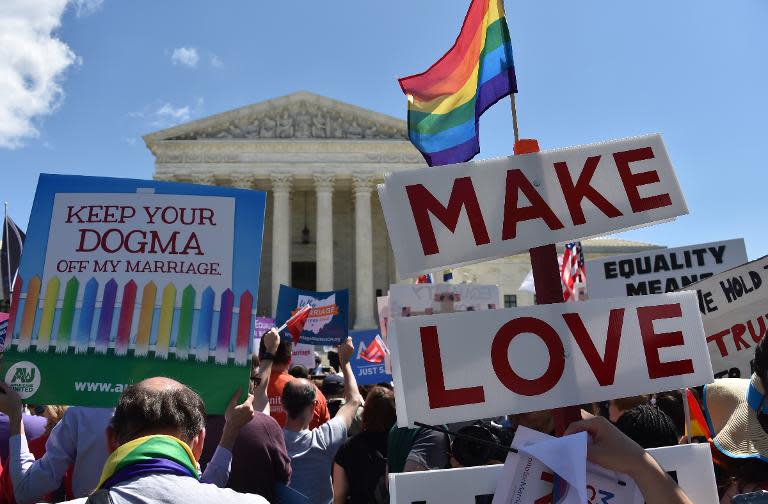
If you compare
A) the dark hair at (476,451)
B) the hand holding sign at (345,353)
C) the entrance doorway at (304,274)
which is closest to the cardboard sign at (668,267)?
the hand holding sign at (345,353)

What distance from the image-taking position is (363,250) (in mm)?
35625

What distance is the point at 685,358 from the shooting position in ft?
6.97

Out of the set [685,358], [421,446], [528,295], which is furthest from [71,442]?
[528,295]

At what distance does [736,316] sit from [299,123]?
34.9 meters

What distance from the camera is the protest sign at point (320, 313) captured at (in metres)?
11.6

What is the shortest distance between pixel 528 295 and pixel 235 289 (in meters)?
39.0

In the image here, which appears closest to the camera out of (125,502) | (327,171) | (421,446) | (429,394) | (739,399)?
(125,502)

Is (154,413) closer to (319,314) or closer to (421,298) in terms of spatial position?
(421,298)

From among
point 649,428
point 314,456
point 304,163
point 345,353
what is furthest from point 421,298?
point 304,163

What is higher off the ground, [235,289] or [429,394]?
[235,289]

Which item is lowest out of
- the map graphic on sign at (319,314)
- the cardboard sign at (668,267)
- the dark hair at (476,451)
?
the dark hair at (476,451)

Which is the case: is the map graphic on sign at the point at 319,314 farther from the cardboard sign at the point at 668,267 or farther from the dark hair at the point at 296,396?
the dark hair at the point at 296,396

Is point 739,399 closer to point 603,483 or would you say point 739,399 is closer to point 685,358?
point 685,358

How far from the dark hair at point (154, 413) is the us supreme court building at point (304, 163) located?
32403 millimetres
